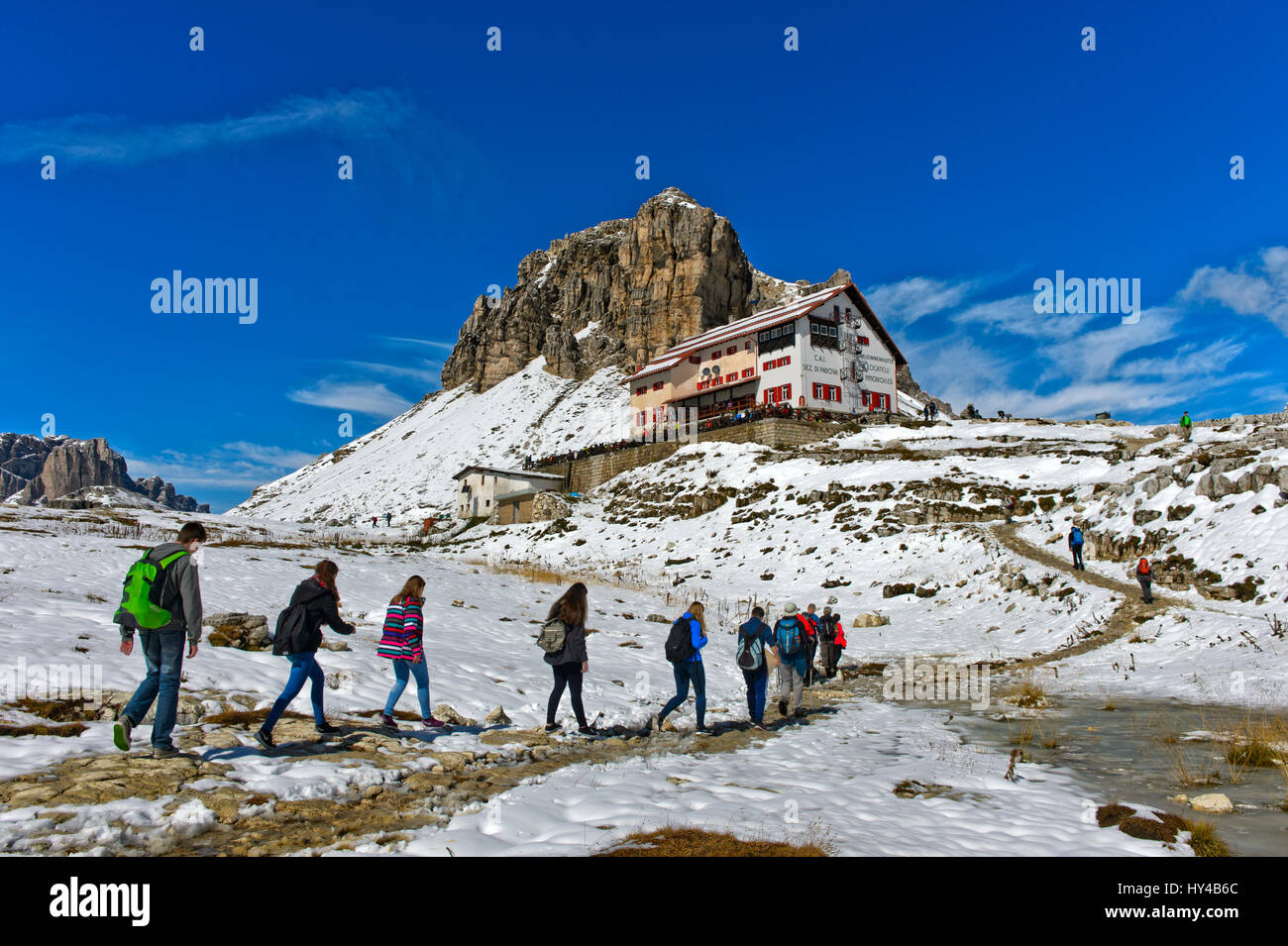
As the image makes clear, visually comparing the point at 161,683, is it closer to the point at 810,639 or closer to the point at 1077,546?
the point at 810,639

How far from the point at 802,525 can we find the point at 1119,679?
2157 cm

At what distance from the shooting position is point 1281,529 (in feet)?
61.3

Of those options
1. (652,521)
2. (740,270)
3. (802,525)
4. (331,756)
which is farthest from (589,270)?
(331,756)

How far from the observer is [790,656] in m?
13.1

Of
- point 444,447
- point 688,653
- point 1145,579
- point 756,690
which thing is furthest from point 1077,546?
point 444,447

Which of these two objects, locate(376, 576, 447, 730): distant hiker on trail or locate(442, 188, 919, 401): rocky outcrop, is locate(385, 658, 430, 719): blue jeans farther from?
locate(442, 188, 919, 401): rocky outcrop

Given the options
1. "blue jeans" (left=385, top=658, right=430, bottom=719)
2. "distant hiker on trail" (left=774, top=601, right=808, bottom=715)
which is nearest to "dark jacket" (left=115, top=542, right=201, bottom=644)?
"blue jeans" (left=385, top=658, right=430, bottom=719)

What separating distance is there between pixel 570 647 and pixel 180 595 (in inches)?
196

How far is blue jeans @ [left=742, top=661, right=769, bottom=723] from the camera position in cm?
1202

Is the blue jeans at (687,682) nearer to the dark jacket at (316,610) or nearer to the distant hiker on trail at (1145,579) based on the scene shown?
the dark jacket at (316,610)

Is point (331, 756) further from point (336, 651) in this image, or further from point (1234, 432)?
point (1234, 432)

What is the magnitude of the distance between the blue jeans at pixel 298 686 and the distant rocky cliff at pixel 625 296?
9209cm

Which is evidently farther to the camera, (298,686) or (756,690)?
(756,690)

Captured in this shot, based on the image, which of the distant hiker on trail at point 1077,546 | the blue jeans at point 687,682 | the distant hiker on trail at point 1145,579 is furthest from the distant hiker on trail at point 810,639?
the distant hiker on trail at point 1077,546
